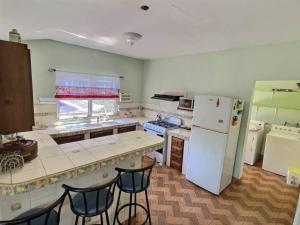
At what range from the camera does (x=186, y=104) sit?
12.4ft

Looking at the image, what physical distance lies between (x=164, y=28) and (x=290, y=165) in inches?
147

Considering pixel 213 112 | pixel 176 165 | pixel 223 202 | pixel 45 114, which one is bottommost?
pixel 223 202

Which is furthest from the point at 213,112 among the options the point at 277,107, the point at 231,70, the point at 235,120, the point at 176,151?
the point at 277,107

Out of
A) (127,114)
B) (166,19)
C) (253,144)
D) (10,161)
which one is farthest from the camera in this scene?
(127,114)

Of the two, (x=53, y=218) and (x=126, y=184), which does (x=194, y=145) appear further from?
(x=53, y=218)

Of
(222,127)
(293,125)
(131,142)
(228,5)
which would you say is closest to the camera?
(228,5)

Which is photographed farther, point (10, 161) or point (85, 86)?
point (85, 86)

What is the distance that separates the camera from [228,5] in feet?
5.06

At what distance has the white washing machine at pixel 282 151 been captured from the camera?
3.47m

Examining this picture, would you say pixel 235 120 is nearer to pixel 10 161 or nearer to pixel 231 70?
pixel 231 70

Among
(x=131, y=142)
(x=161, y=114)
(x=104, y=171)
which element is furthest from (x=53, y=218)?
(x=161, y=114)

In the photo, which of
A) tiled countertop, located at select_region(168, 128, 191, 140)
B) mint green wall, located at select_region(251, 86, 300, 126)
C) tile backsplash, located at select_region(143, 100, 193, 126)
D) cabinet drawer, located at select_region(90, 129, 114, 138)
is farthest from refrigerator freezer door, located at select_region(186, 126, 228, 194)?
mint green wall, located at select_region(251, 86, 300, 126)

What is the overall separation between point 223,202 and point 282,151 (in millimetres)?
1973

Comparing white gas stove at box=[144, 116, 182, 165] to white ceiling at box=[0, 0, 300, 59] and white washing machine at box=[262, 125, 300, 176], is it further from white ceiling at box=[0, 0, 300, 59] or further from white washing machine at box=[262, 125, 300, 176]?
white washing machine at box=[262, 125, 300, 176]
